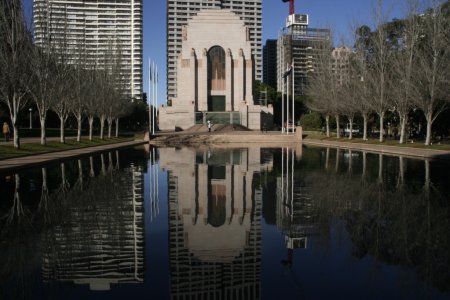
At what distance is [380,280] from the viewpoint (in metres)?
6.36

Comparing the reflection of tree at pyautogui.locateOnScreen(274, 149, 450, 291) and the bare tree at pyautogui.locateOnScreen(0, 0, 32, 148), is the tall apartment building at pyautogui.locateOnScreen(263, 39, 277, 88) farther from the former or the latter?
the reflection of tree at pyautogui.locateOnScreen(274, 149, 450, 291)

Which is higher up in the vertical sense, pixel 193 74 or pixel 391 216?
pixel 193 74

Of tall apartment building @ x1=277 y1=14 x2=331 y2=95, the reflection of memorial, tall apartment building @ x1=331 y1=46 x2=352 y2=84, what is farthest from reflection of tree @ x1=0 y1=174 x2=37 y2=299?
tall apartment building @ x1=277 y1=14 x2=331 y2=95

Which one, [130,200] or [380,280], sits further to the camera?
[130,200]

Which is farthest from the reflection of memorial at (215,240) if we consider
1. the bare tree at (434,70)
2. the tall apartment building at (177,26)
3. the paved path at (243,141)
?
the tall apartment building at (177,26)

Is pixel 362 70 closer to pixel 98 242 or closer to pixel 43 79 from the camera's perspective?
pixel 43 79

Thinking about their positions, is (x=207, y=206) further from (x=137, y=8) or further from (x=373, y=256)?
(x=137, y=8)

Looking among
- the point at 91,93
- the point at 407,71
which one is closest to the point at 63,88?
the point at 91,93

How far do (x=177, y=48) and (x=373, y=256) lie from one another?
166 meters

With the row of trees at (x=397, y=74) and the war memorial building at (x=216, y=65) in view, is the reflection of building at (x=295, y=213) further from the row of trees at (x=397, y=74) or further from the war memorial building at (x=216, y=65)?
the war memorial building at (x=216, y=65)

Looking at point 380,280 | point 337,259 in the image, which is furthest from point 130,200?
point 380,280

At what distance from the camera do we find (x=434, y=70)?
112 feet

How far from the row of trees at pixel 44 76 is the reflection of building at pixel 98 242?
1866 cm

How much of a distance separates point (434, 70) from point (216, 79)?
5270 cm
